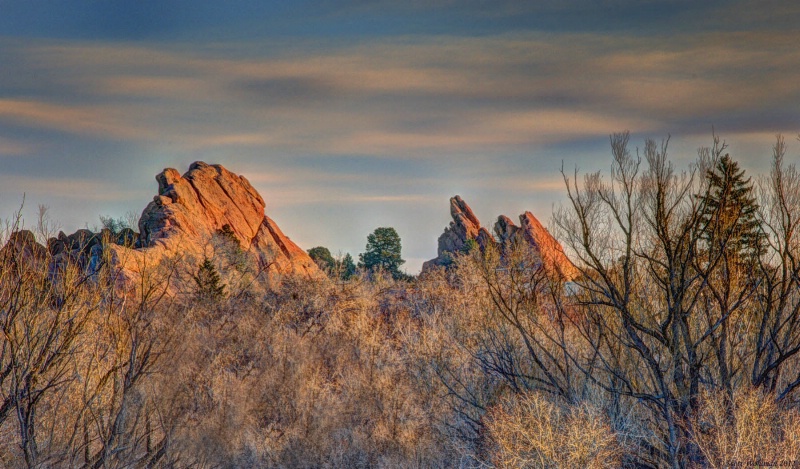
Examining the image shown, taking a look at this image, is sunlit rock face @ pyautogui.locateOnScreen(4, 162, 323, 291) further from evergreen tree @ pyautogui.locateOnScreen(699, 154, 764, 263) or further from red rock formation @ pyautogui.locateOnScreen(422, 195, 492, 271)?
evergreen tree @ pyautogui.locateOnScreen(699, 154, 764, 263)

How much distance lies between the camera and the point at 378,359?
93.4 ft

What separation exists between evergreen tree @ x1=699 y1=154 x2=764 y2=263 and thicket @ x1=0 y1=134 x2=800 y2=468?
2.2 inches

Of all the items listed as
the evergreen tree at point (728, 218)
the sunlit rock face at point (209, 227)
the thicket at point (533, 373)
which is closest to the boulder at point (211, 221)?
the sunlit rock face at point (209, 227)

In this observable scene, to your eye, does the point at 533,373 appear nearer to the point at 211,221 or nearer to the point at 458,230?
the point at 211,221

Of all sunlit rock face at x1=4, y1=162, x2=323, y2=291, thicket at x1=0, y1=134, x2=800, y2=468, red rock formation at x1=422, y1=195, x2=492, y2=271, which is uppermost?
red rock formation at x1=422, y1=195, x2=492, y2=271

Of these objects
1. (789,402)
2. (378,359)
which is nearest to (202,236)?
(378,359)

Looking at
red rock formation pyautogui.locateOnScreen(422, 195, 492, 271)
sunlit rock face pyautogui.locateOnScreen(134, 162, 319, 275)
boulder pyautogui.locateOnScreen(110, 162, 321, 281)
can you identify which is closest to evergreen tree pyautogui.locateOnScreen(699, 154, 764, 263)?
boulder pyautogui.locateOnScreen(110, 162, 321, 281)

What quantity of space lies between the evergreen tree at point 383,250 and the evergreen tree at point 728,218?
59.9m

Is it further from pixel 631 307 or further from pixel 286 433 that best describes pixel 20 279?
A: pixel 286 433

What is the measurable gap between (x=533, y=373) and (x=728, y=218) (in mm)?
5995

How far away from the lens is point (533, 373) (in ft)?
58.0

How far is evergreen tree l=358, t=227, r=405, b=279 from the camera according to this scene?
74.9 m

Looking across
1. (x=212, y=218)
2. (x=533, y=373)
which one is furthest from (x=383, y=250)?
(x=533, y=373)

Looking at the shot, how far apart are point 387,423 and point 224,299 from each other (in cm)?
1286
